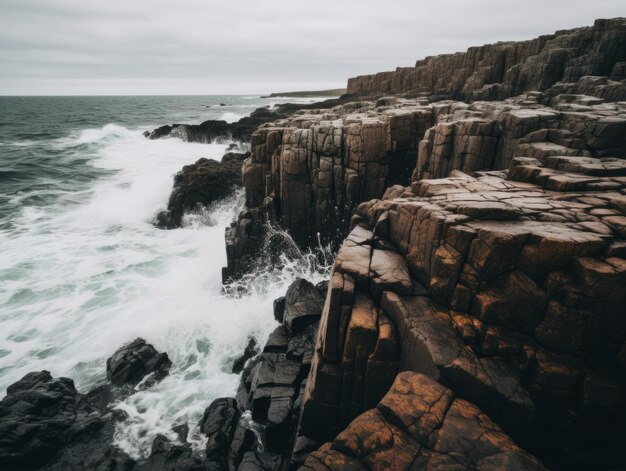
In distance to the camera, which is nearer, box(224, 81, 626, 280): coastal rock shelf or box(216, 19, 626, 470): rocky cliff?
box(216, 19, 626, 470): rocky cliff

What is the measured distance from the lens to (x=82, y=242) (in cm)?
2444

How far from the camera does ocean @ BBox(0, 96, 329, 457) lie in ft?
42.7

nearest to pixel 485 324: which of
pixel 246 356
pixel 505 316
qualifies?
pixel 505 316

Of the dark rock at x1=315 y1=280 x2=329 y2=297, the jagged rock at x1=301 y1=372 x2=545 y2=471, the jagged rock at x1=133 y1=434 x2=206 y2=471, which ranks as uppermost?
the jagged rock at x1=301 y1=372 x2=545 y2=471

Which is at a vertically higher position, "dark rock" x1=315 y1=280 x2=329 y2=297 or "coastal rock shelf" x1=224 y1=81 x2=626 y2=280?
"coastal rock shelf" x1=224 y1=81 x2=626 y2=280

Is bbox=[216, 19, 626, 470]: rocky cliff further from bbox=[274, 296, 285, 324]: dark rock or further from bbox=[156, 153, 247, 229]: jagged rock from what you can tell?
bbox=[156, 153, 247, 229]: jagged rock

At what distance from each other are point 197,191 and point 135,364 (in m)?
16.1

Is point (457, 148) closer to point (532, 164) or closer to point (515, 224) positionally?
point (532, 164)

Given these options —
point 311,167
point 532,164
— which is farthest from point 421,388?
point 311,167

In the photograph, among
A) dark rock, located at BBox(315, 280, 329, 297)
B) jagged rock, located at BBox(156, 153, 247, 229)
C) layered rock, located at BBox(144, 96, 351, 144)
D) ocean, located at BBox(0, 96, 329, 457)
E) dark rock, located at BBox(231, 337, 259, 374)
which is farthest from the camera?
layered rock, located at BBox(144, 96, 351, 144)

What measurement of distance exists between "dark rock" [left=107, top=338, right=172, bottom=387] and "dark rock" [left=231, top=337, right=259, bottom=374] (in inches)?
116

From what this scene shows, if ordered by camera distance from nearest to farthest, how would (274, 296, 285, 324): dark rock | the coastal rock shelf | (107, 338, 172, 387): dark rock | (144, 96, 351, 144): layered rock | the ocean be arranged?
1. the coastal rock shelf
2. (107, 338, 172, 387): dark rock
3. the ocean
4. (274, 296, 285, 324): dark rock
5. (144, 96, 351, 144): layered rock

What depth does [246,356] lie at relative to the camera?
14062 millimetres

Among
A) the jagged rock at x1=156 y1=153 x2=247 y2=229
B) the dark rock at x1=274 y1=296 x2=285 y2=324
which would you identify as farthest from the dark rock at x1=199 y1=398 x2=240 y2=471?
the jagged rock at x1=156 y1=153 x2=247 y2=229
